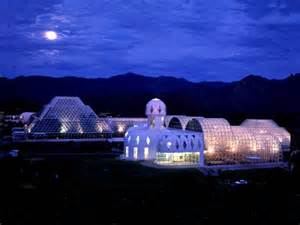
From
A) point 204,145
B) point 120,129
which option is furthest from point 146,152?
point 120,129

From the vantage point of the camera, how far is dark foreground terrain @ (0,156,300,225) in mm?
27781

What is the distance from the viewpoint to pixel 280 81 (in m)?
165

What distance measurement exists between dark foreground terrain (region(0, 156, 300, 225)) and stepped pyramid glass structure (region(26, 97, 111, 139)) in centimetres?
1949

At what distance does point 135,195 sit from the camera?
3422 centimetres

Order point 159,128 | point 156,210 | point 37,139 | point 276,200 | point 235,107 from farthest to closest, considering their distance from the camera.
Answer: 1. point 235,107
2. point 37,139
3. point 159,128
4. point 276,200
5. point 156,210

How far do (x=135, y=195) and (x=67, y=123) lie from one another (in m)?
38.1

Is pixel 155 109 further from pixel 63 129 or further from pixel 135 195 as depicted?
pixel 135 195

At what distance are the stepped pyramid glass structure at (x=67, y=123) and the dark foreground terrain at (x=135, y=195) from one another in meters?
19.5

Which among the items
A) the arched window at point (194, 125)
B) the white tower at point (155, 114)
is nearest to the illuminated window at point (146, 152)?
the white tower at point (155, 114)

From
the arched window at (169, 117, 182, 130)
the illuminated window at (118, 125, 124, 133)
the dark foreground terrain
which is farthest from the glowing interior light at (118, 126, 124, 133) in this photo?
the dark foreground terrain

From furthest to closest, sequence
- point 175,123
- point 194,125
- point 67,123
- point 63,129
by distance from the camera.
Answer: point 67,123 → point 63,129 → point 175,123 → point 194,125

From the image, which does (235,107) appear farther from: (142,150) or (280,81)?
(142,150)

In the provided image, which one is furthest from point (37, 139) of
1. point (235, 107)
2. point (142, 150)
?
point (235, 107)

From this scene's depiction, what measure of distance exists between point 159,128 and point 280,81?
119842 mm
